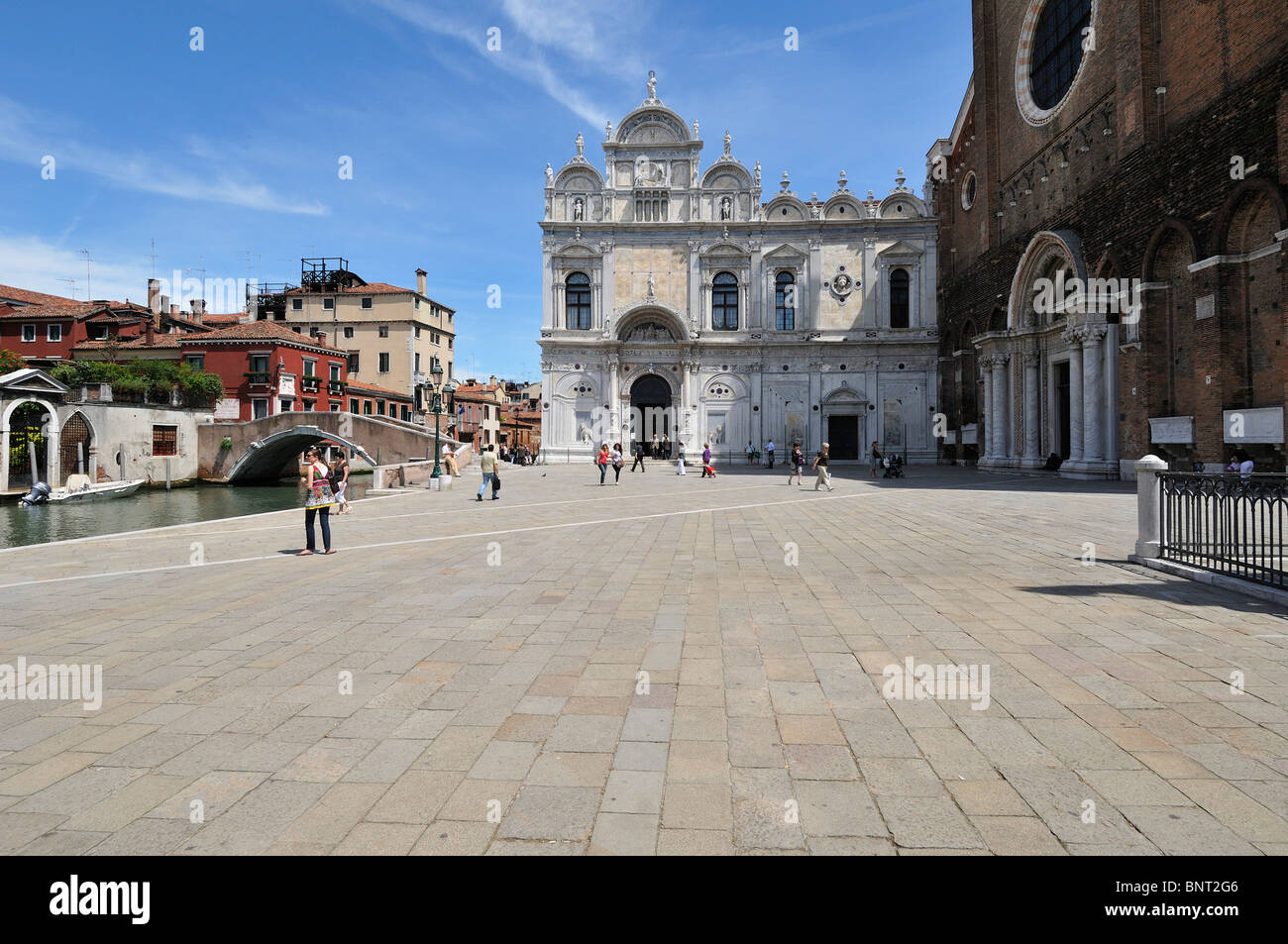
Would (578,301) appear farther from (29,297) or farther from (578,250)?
(29,297)

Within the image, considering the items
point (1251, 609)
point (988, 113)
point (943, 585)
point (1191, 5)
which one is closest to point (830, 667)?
point (943, 585)

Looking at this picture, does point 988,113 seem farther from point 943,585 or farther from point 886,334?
point 943,585

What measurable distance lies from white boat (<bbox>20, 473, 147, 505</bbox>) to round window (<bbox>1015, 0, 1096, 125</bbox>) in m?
41.5

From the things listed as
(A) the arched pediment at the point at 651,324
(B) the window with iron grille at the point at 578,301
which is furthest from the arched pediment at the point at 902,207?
(B) the window with iron grille at the point at 578,301

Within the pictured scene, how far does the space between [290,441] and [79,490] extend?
1020 cm

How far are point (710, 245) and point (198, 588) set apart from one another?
37.7m

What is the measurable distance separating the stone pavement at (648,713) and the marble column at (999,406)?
23.5 meters

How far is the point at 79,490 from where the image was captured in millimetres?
29531

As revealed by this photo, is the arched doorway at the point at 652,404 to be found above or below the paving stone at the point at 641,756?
above

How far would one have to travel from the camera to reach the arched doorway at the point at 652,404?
4191 cm

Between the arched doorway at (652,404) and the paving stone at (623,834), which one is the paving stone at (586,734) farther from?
the arched doorway at (652,404)

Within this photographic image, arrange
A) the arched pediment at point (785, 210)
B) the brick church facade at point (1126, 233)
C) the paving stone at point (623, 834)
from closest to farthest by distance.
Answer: the paving stone at point (623, 834)
the brick church facade at point (1126, 233)
the arched pediment at point (785, 210)

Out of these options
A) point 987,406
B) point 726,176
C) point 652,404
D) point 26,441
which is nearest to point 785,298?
point 726,176

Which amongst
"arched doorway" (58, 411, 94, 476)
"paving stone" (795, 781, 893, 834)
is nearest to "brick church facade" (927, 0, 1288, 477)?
"paving stone" (795, 781, 893, 834)
